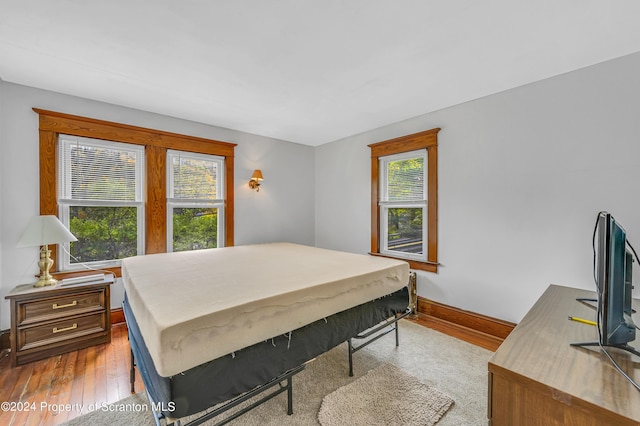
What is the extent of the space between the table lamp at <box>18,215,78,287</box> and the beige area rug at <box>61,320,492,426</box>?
1.48 metres

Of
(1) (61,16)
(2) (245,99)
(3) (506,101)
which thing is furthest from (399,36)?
(1) (61,16)

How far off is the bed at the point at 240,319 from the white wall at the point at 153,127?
1.30 metres

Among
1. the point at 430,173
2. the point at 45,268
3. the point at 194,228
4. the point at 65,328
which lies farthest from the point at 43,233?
the point at 430,173

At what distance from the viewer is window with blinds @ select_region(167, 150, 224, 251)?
3416 millimetres

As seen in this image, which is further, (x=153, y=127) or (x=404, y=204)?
(x=404, y=204)

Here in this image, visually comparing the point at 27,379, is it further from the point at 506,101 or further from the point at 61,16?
the point at 506,101

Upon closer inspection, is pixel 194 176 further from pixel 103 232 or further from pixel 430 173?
pixel 430 173

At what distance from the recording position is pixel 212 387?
1180mm

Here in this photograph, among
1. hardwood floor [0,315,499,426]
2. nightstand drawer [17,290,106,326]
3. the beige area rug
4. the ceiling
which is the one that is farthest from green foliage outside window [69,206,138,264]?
the beige area rug

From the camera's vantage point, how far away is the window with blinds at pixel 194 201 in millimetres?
3416

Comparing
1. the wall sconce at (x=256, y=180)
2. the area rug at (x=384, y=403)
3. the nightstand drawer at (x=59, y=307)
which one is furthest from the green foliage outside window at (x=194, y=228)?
the area rug at (x=384, y=403)

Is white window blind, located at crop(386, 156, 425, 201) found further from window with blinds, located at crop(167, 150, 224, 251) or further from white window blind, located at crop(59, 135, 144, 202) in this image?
white window blind, located at crop(59, 135, 144, 202)

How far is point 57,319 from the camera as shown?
7.72 feet

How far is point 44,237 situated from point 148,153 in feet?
4.40
